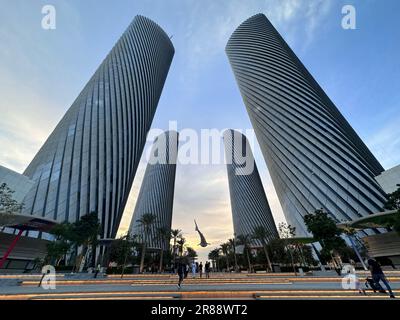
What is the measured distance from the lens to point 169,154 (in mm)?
161000

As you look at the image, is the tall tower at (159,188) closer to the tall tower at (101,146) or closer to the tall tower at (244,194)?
the tall tower at (244,194)

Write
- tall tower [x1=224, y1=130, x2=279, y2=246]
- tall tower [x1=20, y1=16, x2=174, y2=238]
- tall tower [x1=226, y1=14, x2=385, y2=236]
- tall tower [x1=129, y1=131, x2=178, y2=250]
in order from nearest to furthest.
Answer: tall tower [x1=20, y1=16, x2=174, y2=238] < tall tower [x1=226, y1=14, x2=385, y2=236] < tall tower [x1=224, y1=130, x2=279, y2=246] < tall tower [x1=129, y1=131, x2=178, y2=250]

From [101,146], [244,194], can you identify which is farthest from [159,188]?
[101,146]

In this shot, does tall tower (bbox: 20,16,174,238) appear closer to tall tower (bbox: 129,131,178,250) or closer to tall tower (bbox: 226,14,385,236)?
tall tower (bbox: 226,14,385,236)

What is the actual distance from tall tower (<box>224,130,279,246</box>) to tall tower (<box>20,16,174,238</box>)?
66679 millimetres

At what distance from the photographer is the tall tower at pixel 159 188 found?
11715 cm

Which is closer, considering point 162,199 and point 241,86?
point 241,86

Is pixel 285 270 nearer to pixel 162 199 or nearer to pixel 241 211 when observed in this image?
pixel 241 211

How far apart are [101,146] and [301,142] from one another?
6202 centimetres

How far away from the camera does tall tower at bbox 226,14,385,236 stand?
A: 53219 mm

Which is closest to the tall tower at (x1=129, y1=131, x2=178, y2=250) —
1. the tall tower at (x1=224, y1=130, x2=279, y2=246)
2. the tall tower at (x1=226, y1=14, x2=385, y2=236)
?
the tall tower at (x1=224, y1=130, x2=279, y2=246)

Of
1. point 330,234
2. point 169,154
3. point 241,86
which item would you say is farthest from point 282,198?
point 169,154

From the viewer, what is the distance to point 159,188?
129125 millimetres
